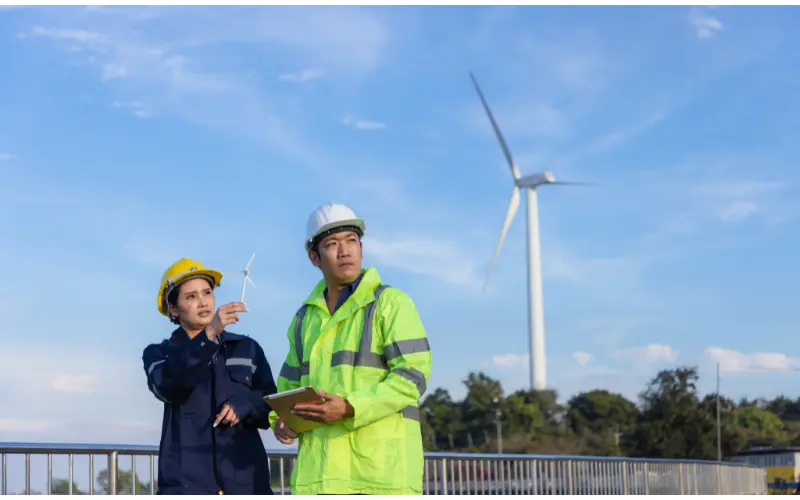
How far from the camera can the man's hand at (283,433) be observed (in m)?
5.03

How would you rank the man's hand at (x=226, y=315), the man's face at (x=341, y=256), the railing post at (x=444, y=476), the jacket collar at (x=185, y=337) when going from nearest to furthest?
the man's face at (x=341, y=256), the man's hand at (x=226, y=315), the jacket collar at (x=185, y=337), the railing post at (x=444, y=476)

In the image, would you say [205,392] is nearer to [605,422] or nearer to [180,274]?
[180,274]

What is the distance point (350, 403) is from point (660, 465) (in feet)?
38.2

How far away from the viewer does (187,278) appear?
5.70m

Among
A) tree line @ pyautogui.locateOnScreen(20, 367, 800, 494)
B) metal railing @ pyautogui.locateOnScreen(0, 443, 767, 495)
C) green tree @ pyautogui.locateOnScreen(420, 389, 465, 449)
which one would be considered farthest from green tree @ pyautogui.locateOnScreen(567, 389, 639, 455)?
metal railing @ pyautogui.locateOnScreen(0, 443, 767, 495)

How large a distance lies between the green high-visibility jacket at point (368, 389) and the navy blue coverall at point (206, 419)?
537mm

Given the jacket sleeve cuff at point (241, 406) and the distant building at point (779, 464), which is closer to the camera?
the jacket sleeve cuff at point (241, 406)

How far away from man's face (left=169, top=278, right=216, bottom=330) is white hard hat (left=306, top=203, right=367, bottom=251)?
2.53ft

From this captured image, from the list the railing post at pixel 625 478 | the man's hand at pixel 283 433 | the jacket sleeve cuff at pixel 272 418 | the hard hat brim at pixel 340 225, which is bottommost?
the railing post at pixel 625 478

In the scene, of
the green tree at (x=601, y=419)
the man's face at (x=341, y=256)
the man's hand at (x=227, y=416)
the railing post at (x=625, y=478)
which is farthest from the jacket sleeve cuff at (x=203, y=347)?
the green tree at (x=601, y=419)

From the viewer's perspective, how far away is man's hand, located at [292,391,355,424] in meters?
4.68

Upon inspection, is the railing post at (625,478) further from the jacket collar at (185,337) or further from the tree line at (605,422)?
the tree line at (605,422)

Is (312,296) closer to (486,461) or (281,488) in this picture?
(281,488)

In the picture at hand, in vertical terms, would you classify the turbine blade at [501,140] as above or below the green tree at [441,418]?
above
